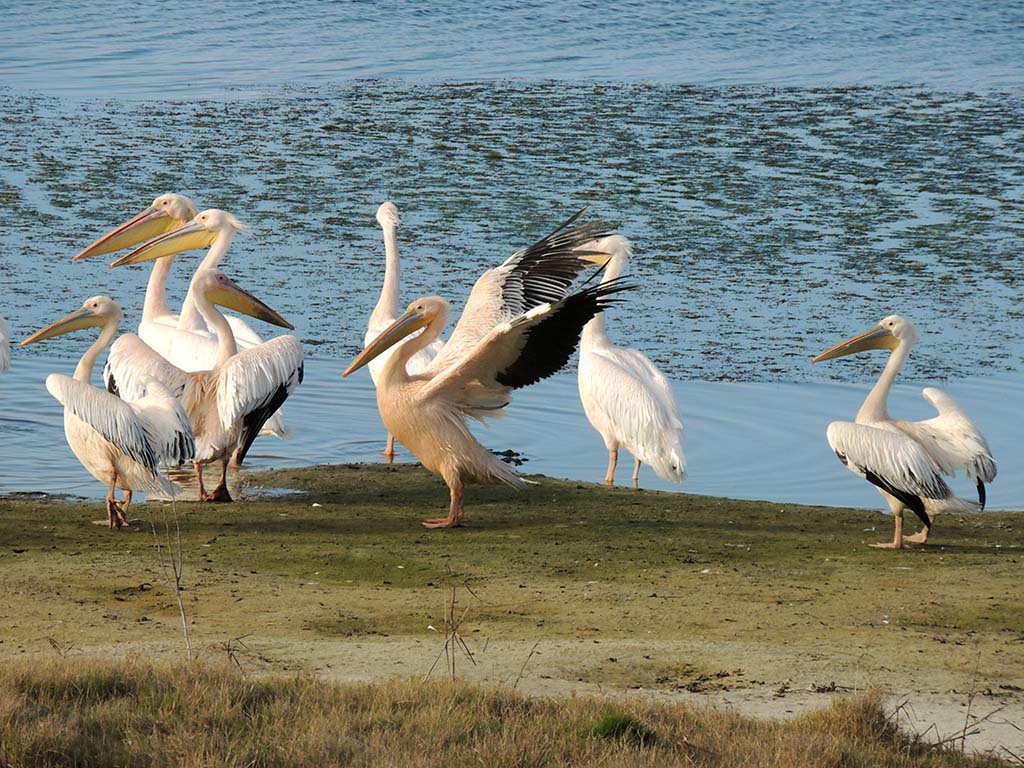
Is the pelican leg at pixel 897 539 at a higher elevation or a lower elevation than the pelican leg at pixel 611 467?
higher

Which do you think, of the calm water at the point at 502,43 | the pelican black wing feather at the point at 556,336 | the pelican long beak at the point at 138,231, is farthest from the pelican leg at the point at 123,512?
the calm water at the point at 502,43

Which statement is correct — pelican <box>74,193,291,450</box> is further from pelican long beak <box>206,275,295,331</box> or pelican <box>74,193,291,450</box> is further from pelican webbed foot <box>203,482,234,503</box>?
pelican webbed foot <box>203,482,234,503</box>

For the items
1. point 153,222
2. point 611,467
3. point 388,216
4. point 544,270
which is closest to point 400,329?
point 544,270

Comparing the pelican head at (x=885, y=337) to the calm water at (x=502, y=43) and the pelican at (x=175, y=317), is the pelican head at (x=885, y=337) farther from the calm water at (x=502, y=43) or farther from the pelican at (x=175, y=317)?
the calm water at (x=502, y=43)

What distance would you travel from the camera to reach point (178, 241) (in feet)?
30.4

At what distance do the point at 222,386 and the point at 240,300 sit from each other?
2.79 ft

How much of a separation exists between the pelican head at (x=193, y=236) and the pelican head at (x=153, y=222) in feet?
1.51

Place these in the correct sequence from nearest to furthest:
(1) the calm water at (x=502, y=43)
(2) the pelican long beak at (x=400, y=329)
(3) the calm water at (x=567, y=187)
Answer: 1. (2) the pelican long beak at (x=400, y=329)
2. (3) the calm water at (x=567, y=187)
3. (1) the calm water at (x=502, y=43)

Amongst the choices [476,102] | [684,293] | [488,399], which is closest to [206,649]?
[488,399]

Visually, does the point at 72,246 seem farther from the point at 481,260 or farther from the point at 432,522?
the point at 432,522

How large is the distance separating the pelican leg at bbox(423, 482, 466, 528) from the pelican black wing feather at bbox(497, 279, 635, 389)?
0.53m

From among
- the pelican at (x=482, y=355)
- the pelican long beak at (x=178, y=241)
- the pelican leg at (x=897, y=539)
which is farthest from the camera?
the pelican long beak at (x=178, y=241)

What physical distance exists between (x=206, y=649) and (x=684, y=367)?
5799 millimetres

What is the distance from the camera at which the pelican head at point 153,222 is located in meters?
9.79
